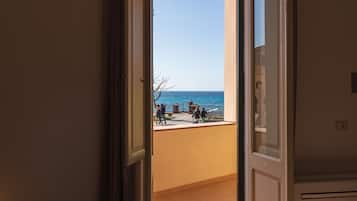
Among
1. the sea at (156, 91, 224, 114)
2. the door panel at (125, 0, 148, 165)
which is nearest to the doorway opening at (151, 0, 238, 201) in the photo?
the door panel at (125, 0, 148, 165)

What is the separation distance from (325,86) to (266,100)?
573 mm

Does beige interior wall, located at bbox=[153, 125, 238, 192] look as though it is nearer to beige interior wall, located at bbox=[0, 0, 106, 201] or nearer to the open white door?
the open white door

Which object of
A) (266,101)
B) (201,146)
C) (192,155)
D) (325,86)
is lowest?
(192,155)

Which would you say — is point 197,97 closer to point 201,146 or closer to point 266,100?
point 201,146

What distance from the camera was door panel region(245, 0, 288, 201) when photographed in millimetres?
2889

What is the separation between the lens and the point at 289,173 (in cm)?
282

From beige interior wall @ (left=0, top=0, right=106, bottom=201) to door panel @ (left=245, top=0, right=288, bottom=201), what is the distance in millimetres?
1379

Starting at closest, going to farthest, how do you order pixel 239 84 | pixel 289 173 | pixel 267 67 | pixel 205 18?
1. pixel 289 173
2. pixel 267 67
3. pixel 239 84
4. pixel 205 18

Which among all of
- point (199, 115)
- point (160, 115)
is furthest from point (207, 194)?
Answer: point (199, 115)

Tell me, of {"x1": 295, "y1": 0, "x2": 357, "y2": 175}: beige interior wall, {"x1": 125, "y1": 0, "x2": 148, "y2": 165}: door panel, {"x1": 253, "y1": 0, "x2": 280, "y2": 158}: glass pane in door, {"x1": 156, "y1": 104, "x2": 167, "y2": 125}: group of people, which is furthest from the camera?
{"x1": 156, "y1": 104, "x2": 167, "y2": 125}: group of people

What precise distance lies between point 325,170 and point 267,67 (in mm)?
1083

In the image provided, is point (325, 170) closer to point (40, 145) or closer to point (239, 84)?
point (239, 84)

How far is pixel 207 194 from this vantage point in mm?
4859

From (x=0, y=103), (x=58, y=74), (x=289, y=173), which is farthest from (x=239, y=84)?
(x=0, y=103)
